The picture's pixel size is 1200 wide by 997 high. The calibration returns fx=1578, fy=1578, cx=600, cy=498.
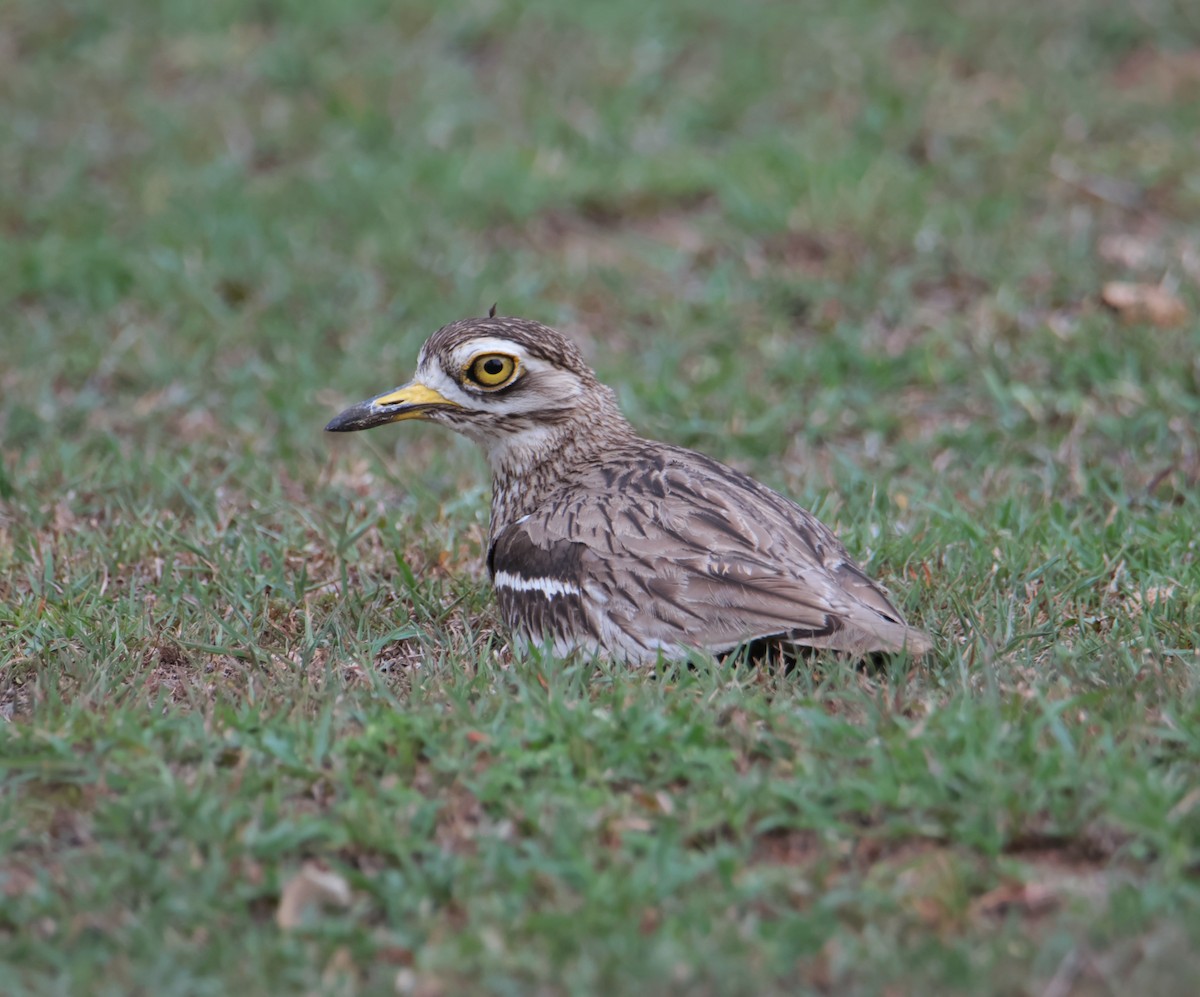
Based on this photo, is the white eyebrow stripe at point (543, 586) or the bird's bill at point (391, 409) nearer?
the white eyebrow stripe at point (543, 586)

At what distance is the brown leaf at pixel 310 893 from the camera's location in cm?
344

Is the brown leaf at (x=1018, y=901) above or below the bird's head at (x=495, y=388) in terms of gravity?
below

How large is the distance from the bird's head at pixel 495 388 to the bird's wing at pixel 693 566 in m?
0.36

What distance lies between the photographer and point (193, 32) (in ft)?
34.2

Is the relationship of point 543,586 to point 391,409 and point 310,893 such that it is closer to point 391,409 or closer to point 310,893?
point 391,409

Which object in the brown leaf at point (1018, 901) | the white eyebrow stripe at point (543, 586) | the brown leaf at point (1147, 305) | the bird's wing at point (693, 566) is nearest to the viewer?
the brown leaf at point (1018, 901)

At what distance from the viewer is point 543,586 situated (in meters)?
4.71

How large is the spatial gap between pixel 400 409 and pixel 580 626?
1111 mm

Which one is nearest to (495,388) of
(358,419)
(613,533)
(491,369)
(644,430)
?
(491,369)

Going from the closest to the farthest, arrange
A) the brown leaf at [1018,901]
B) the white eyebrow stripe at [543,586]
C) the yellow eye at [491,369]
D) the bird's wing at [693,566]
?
the brown leaf at [1018,901], the bird's wing at [693,566], the white eyebrow stripe at [543,586], the yellow eye at [491,369]

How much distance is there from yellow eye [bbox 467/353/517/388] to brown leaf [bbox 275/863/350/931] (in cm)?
213

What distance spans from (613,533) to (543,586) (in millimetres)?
263

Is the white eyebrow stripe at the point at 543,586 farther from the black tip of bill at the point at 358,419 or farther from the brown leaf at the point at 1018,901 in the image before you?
the brown leaf at the point at 1018,901

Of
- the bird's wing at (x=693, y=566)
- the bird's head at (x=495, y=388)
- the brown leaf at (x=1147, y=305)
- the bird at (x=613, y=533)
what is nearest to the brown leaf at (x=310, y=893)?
the bird at (x=613, y=533)
